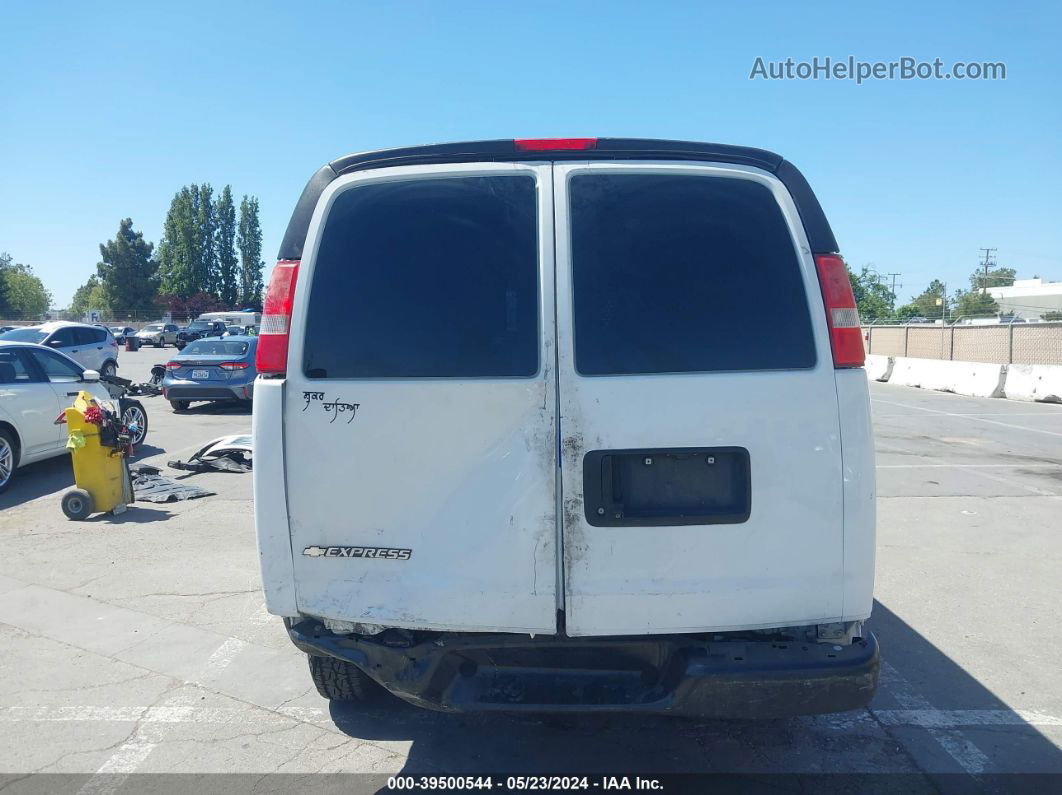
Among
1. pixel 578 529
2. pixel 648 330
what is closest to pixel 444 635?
pixel 578 529

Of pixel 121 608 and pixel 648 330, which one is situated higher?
pixel 648 330

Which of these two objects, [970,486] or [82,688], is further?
[970,486]

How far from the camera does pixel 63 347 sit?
65.4 ft

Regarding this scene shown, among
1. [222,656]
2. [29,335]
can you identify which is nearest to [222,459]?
[222,656]

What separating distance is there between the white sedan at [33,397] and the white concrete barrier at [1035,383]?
64.7ft

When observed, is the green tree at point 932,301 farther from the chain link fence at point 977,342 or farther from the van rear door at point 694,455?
the van rear door at point 694,455

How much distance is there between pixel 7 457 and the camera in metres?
8.81

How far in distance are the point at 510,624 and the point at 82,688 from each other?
2.79 metres

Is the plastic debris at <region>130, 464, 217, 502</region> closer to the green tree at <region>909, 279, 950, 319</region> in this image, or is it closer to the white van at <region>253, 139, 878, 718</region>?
the white van at <region>253, 139, 878, 718</region>

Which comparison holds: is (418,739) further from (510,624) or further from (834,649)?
(834,649)

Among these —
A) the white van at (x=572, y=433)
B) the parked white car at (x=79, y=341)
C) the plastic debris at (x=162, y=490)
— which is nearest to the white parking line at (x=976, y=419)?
the plastic debris at (x=162, y=490)

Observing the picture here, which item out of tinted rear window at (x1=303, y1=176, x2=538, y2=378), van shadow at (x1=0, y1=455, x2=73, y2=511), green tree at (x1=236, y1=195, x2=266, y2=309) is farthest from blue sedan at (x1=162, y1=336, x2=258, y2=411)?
green tree at (x1=236, y1=195, x2=266, y2=309)

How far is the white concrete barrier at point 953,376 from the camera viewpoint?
20688 mm

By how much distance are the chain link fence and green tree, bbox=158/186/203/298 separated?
71049 millimetres
